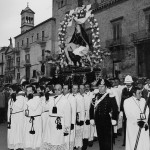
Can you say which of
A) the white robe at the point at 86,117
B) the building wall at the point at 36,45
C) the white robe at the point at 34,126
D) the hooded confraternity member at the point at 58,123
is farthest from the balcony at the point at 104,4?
the hooded confraternity member at the point at 58,123

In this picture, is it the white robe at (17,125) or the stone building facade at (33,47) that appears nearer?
the white robe at (17,125)

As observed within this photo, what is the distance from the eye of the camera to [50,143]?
20.0 ft

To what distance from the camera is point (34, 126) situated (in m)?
6.77

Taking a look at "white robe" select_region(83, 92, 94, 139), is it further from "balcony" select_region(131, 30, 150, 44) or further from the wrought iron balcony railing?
the wrought iron balcony railing

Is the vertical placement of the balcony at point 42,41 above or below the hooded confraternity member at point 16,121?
above

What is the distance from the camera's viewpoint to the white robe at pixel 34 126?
22.1 ft

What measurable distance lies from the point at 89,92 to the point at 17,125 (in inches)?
107

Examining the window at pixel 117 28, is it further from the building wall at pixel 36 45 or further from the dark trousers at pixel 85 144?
the dark trousers at pixel 85 144

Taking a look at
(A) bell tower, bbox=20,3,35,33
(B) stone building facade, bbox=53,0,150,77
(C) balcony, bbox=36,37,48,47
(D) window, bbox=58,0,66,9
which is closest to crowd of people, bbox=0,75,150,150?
(B) stone building facade, bbox=53,0,150,77

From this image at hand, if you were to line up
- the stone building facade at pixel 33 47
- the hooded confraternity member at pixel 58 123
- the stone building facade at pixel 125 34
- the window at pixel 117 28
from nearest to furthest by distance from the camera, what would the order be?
1. the hooded confraternity member at pixel 58 123
2. the stone building facade at pixel 125 34
3. the window at pixel 117 28
4. the stone building facade at pixel 33 47

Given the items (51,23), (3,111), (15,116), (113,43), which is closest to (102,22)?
(113,43)

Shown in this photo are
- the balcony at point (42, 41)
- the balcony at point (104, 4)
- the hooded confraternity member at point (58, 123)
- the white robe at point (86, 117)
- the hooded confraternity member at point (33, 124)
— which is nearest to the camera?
the hooded confraternity member at point (58, 123)

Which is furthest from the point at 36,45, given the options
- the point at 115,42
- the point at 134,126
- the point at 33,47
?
the point at 134,126

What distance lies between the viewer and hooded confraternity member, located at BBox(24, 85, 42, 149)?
672 cm
